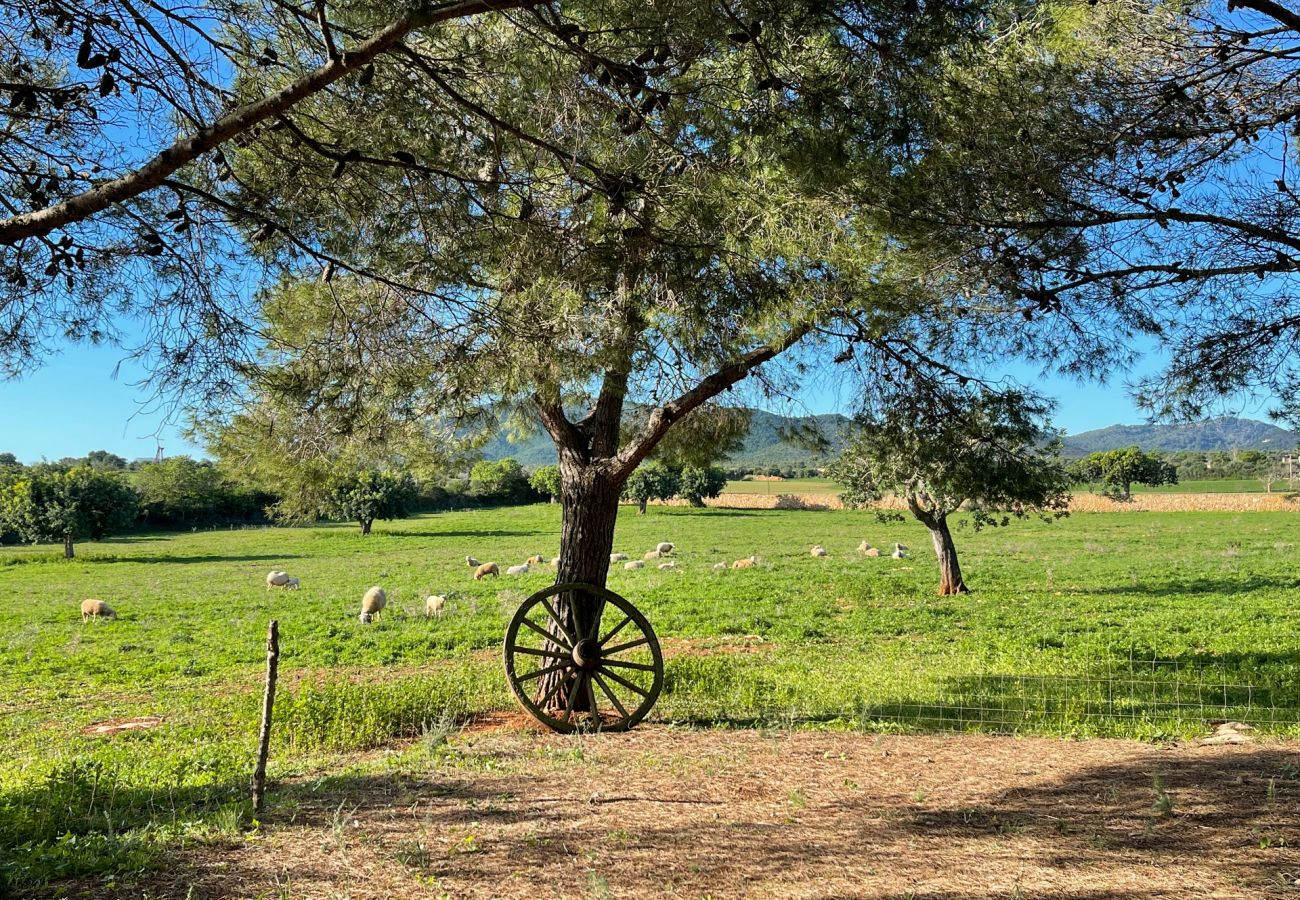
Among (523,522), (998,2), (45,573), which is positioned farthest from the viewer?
(523,522)

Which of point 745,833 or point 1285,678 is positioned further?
point 1285,678

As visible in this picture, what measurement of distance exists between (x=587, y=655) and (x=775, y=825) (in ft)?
10.7

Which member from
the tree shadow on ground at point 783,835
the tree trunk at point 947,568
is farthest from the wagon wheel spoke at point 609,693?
the tree trunk at point 947,568

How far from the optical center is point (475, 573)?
24.1 metres

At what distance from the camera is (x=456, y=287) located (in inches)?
212

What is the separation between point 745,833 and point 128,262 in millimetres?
4669

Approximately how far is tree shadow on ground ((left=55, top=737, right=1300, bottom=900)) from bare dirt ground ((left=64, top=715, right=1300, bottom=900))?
0.02 metres

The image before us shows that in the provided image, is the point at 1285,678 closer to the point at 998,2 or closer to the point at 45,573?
the point at 998,2

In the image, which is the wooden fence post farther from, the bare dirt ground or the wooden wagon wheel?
the wooden wagon wheel

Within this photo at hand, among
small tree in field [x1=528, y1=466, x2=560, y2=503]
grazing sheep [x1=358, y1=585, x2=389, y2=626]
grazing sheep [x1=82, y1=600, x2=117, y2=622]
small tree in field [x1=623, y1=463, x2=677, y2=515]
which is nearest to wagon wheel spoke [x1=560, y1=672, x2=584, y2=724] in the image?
grazing sheep [x1=358, y1=585, x2=389, y2=626]

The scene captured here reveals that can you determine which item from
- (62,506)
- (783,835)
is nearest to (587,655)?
(783,835)

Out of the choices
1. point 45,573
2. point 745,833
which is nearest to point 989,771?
point 745,833

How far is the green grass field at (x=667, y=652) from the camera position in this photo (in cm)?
626

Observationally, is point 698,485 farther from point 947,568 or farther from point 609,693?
point 609,693
